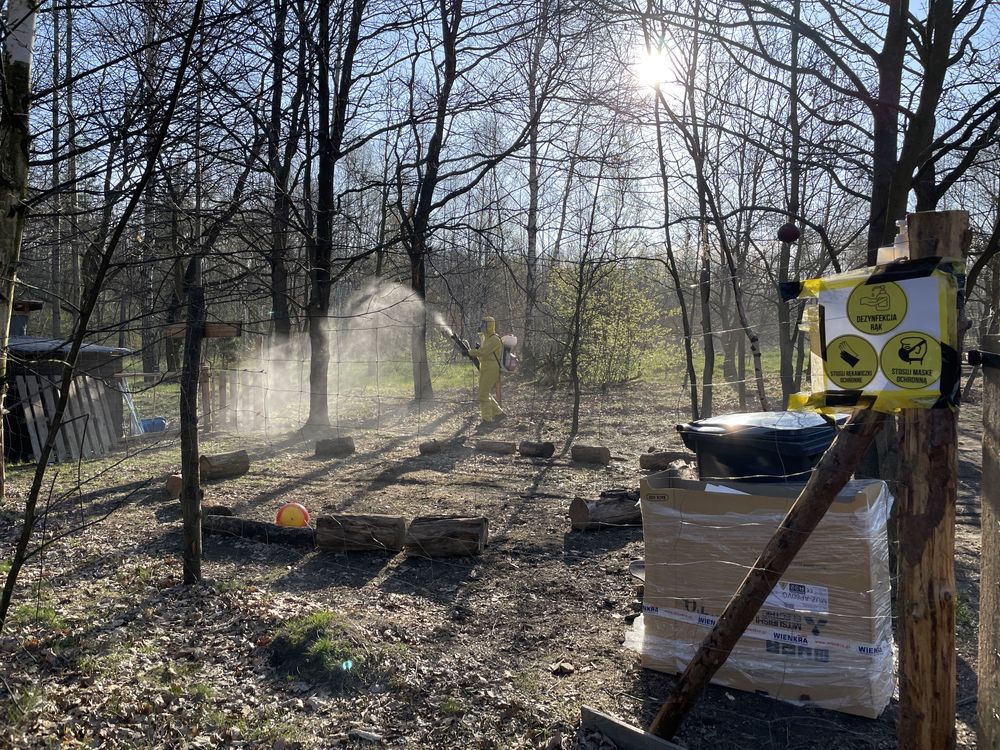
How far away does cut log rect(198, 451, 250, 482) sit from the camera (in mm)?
9547

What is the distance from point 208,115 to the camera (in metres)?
4.54

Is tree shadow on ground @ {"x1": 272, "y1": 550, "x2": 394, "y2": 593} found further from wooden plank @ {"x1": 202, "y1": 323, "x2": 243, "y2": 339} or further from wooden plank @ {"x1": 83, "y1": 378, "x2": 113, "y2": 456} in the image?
wooden plank @ {"x1": 83, "y1": 378, "x2": 113, "y2": 456}

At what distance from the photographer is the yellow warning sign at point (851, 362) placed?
9.16 feet

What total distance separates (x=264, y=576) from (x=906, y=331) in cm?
518

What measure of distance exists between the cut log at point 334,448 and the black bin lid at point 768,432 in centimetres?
819

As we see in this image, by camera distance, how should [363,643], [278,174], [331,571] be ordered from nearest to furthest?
[363,643] → [331,571] → [278,174]

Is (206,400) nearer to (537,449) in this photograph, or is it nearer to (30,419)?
(30,419)

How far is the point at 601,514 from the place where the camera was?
7238mm

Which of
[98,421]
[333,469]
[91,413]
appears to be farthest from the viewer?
[98,421]

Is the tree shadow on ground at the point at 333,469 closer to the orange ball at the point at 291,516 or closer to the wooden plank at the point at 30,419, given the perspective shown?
the orange ball at the point at 291,516

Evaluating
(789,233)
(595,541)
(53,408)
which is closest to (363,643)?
(595,541)

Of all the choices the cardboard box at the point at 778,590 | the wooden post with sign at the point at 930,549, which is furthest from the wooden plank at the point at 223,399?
the wooden post with sign at the point at 930,549

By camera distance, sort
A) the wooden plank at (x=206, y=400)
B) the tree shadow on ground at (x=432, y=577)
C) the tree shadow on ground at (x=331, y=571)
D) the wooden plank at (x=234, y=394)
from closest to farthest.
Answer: the tree shadow on ground at (x=432, y=577), the tree shadow on ground at (x=331, y=571), the wooden plank at (x=206, y=400), the wooden plank at (x=234, y=394)

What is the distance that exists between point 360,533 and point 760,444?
3.78 m
